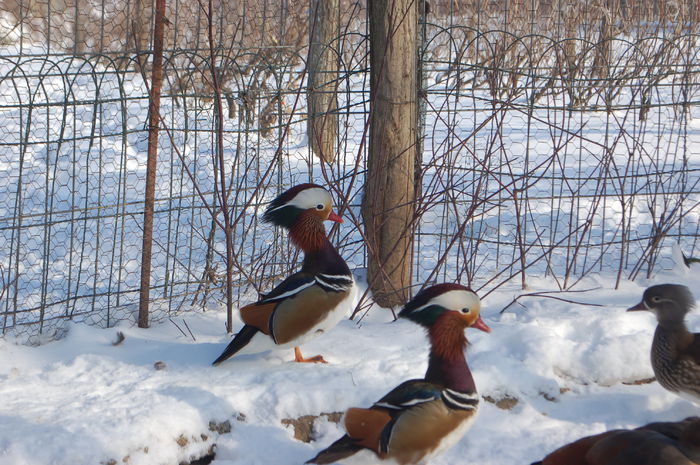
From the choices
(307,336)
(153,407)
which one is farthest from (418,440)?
(153,407)

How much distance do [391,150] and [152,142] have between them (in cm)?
145

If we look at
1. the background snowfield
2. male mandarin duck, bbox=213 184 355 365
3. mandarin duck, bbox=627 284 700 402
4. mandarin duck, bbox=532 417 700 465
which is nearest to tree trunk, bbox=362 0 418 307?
the background snowfield

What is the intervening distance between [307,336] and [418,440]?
→ 3.38ft

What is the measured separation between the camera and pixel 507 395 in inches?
158

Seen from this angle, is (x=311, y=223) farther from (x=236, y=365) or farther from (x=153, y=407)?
(x=153, y=407)

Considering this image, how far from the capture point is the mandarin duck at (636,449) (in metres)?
2.70

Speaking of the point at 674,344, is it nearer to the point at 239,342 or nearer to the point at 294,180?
the point at 239,342

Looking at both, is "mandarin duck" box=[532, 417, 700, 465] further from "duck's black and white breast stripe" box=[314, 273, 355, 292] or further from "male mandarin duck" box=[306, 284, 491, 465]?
"duck's black and white breast stripe" box=[314, 273, 355, 292]

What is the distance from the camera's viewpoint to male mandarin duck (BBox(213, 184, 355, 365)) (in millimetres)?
3859

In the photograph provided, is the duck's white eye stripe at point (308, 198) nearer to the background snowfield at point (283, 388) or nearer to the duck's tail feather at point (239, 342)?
the duck's tail feather at point (239, 342)

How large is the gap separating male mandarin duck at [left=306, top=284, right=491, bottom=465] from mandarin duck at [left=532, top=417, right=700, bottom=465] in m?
0.42

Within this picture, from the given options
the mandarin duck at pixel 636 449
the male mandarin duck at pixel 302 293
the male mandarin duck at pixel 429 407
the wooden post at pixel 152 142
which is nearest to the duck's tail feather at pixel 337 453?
the male mandarin duck at pixel 429 407

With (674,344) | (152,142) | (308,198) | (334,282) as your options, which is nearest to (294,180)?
(152,142)

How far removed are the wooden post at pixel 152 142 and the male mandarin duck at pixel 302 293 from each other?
0.84m
